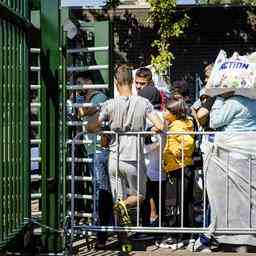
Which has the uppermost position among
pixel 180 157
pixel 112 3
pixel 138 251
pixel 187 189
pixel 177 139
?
pixel 112 3

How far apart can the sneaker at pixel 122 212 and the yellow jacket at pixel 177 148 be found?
78 cm

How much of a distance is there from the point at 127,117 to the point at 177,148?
74 centimetres

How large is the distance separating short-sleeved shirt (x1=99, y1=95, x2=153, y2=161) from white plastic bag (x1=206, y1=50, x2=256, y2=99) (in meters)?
0.73

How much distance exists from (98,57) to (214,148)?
1649mm

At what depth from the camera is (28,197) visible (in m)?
5.82

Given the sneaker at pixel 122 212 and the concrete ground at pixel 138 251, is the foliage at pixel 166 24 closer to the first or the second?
the concrete ground at pixel 138 251

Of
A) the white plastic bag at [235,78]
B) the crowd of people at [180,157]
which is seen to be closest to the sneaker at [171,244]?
the crowd of people at [180,157]

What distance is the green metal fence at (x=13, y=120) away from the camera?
5.15 meters

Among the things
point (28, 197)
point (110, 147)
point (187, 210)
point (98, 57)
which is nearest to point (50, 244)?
point (28, 197)

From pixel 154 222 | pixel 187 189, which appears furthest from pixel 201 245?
pixel 154 222

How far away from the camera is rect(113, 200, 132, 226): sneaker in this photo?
649cm

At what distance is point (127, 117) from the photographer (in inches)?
256

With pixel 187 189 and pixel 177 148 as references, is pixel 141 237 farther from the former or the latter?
pixel 177 148

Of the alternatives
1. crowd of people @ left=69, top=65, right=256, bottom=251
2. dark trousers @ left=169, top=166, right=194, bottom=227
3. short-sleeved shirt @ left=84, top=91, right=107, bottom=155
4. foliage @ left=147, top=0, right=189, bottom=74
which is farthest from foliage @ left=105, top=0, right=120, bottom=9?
dark trousers @ left=169, top=166, right=194, bottom=227
